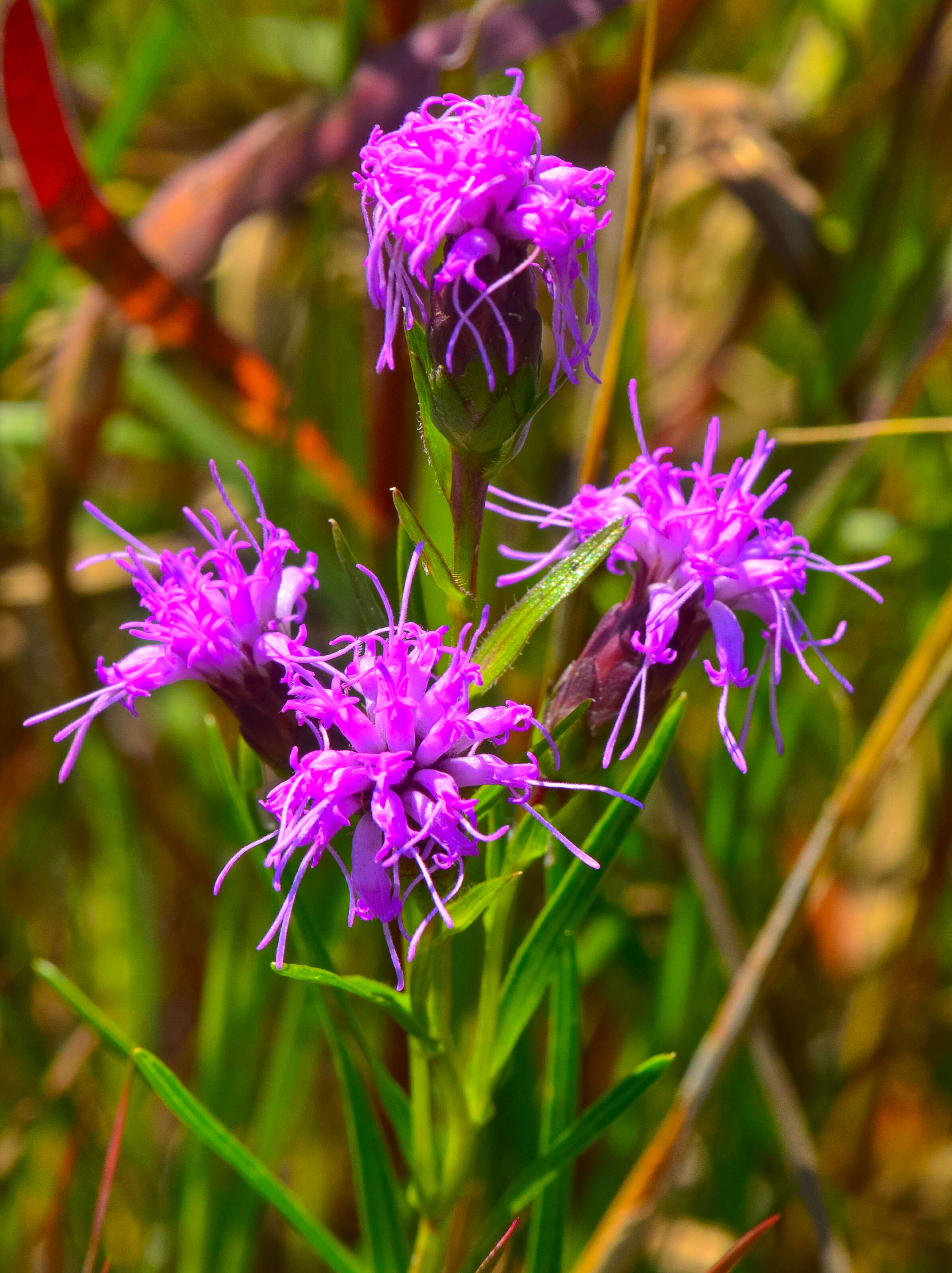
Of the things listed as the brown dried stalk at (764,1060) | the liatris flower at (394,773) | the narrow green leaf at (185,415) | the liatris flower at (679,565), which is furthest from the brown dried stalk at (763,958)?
the narrow green leaf at (185,415)

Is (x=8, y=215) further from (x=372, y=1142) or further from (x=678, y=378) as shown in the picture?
(x=372, y=1142)

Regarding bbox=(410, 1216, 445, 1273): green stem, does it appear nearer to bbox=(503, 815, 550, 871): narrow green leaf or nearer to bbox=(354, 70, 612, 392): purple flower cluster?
bbox=(503, 815, 550, 871): narrow green leaf

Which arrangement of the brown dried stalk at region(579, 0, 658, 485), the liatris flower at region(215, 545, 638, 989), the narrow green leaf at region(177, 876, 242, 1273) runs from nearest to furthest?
the liatris flower at region(215, 545, 638, 989)
the brown dried stalk at region(579, 0, 658, 485)
the narrow green leaf at region(177, 876, 242, 1273)

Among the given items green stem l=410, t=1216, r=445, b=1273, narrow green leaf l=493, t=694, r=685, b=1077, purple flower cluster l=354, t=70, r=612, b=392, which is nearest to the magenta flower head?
purple flower cluster l=354, t=70, r=612, b=392

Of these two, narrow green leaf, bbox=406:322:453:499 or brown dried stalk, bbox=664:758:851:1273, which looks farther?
brown dried stalk, bbox=664:758:851:1273

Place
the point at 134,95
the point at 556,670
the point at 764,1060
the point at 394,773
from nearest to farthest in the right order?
the point at 394,773 < the point at 556,670 < the point at 764,1060 < the point at 134,95

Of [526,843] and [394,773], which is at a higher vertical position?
[394,773]

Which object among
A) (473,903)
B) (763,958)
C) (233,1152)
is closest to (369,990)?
(473,903)

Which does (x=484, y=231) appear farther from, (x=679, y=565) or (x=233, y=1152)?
(x=233, y=1152)
